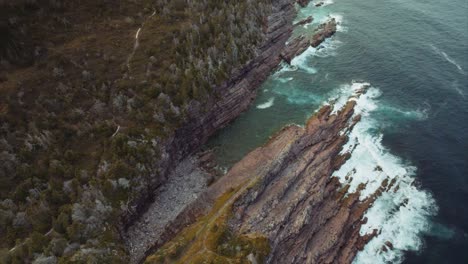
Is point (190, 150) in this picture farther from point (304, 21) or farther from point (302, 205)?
point (304, 21)

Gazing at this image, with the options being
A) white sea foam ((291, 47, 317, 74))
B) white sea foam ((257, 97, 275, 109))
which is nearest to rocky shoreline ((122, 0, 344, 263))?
white sea foam ((291, 47, 317, 74))

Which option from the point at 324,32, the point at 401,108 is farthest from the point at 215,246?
the point at 324,32

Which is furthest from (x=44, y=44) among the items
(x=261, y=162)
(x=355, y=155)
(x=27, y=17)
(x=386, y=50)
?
(x=386, y=50)

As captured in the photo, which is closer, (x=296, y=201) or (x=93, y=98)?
(x=296, y=201)

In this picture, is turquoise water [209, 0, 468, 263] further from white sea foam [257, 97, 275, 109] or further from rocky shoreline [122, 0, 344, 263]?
rocky shoreline [122, 0, 344, 263]

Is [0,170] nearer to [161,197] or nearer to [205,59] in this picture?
[161,197]

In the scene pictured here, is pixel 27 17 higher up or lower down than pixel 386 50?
higher up
